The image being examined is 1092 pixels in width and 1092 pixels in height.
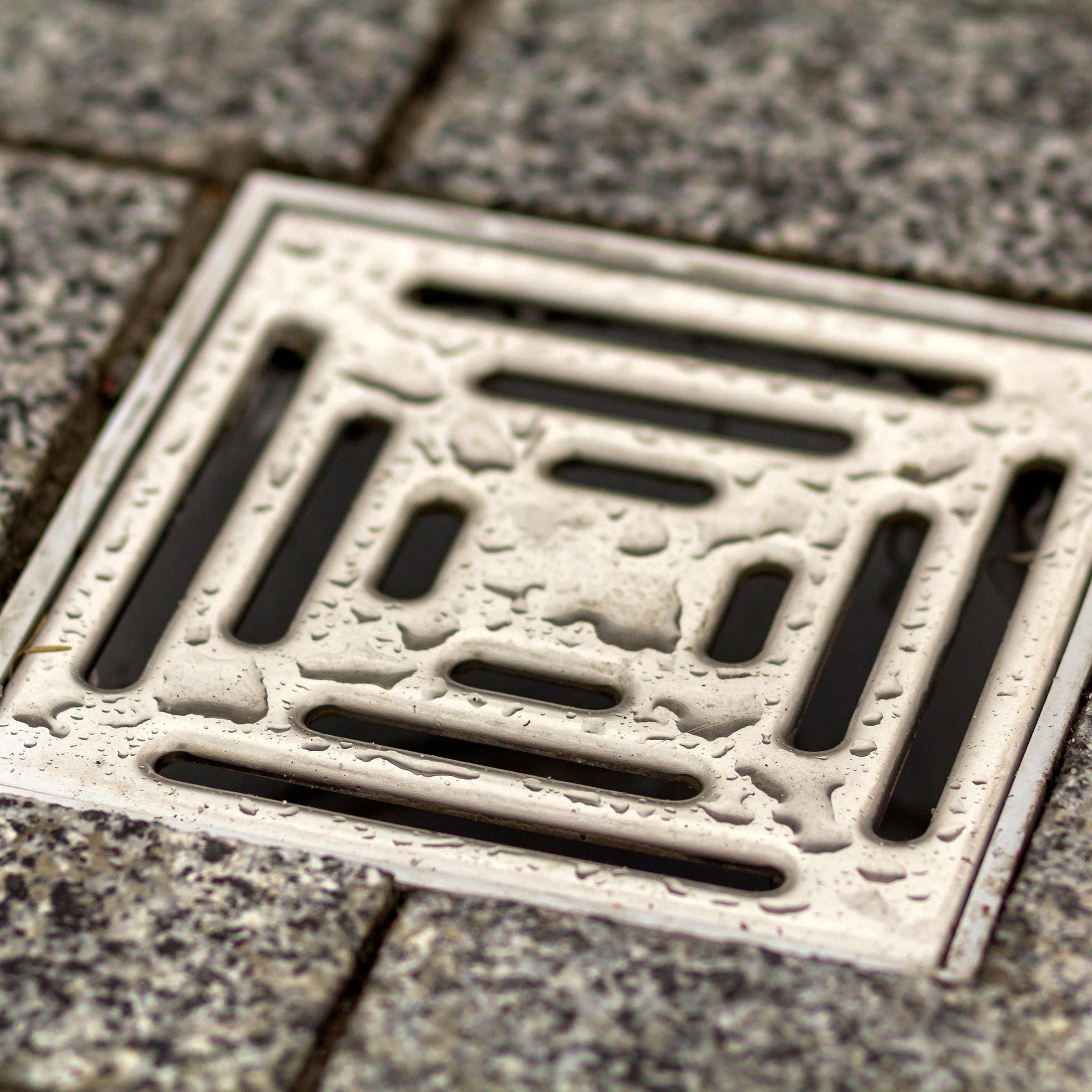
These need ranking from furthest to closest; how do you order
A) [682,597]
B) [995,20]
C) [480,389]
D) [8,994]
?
[995,20] → [480,389] → [682,597] → [8,994]

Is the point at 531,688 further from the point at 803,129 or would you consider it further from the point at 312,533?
the point at 803,129

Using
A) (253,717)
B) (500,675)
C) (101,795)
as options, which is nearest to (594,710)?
(500,675)

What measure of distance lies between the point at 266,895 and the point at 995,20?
131 centimetres

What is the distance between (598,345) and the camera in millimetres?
1192

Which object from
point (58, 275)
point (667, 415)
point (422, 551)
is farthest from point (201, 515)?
point (667, 415)

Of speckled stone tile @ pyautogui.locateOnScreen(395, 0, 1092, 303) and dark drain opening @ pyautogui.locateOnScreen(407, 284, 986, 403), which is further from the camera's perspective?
speckled stone tile @ pyautogui.locateOnScreen(395, 0, 1092, 303)

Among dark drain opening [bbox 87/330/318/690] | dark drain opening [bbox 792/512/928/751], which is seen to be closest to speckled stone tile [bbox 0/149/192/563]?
dark drain opening [bbox 87/330/318/690]

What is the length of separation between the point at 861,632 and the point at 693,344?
0.35m

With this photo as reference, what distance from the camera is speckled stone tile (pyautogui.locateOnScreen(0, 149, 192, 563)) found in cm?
111

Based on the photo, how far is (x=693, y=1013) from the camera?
2.58ft

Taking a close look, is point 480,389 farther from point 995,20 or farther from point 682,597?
point 995,20

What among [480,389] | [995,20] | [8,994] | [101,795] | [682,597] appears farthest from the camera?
[995,20]

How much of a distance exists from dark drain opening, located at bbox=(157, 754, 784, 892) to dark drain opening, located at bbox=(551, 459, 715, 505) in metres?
0.33

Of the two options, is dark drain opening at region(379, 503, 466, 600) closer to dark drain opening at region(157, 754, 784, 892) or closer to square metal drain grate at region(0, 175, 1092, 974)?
square metal drain grate at region(0, 175, 1092, 974)
